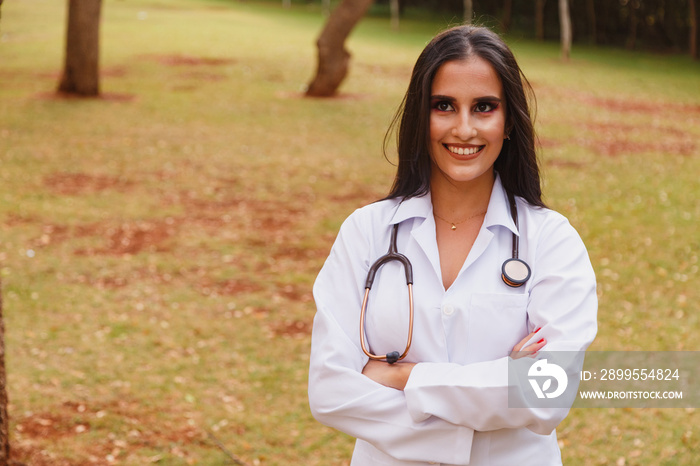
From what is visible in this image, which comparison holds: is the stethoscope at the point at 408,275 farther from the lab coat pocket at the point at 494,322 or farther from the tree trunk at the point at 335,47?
the tree trunk at the point at 335,47

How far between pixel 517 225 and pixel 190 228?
6797 millimetres

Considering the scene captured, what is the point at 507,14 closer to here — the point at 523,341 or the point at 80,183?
the point at 80,183

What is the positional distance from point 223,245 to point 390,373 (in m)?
6.20

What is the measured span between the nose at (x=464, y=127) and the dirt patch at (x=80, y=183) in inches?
335

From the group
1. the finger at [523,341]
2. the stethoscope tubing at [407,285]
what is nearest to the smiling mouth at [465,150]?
the stethoscope tubing at [407,285]

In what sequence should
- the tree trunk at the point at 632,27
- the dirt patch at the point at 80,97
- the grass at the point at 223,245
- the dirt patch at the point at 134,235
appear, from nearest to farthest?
the grass at the point at 223,245, the dirt patch at the point at 134,235, the dirt patch at the point at 80,97, the tree trunk at the point at 632,27

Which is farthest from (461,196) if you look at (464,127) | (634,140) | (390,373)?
(634,140)

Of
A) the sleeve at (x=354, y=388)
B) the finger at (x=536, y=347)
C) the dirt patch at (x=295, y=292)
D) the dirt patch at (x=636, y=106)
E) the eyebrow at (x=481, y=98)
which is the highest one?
the eyebrow at (x=481, y=98)

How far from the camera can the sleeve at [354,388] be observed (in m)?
2.16

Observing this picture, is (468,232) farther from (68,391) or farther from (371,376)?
(68,391)

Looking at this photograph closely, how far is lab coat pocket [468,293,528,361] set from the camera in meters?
2.21

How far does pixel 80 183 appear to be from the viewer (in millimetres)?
10312

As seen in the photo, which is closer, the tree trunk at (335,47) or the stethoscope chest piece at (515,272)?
the stethoscope chest piece at (515,272)

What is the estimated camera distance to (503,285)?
226 centimetres
